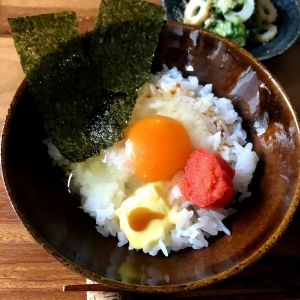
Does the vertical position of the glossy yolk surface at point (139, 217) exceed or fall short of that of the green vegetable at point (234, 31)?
it falls short

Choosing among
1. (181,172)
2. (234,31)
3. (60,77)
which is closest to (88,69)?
(60,77)

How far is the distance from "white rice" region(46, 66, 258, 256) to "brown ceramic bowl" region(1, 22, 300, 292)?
0.15 feet

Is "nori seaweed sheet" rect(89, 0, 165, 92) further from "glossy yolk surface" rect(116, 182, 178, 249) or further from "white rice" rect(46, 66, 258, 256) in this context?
"glossy yolk surface" rect(116, 182, 178, 249)

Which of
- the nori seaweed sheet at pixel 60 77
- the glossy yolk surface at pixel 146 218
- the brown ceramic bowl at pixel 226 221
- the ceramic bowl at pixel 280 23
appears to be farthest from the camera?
the ceramic bowl at pixel 280 23

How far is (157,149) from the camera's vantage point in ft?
4.88

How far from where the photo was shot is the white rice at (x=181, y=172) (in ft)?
4.59

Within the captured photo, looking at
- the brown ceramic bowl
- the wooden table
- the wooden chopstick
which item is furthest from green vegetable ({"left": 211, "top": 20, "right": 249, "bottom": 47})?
the wooden chopstick

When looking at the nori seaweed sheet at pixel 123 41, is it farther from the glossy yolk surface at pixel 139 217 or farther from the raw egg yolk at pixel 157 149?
the glossy yolk surface at pixel 139 217

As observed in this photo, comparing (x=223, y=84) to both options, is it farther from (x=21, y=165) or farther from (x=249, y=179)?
(x=21, y=165)

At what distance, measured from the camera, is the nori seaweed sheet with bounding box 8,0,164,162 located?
148 centimetres

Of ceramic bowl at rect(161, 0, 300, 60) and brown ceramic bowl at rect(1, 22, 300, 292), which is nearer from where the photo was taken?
brown ceramic bowl at rect(1, 22, 300, 292)

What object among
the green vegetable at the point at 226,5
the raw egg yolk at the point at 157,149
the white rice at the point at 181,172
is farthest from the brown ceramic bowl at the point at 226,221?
the green vegetable at the point at 226,5

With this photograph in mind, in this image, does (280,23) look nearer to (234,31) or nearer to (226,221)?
(234,31)

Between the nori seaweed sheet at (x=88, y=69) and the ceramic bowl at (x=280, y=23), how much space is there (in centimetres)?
43
